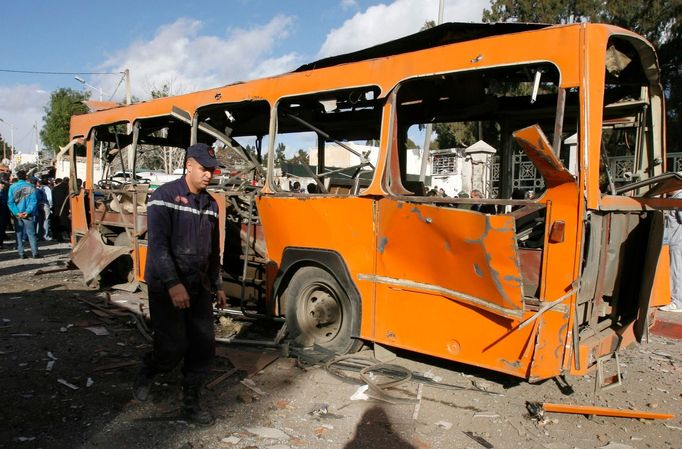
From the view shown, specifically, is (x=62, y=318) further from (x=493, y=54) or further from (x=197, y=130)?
(x=493, y=54)

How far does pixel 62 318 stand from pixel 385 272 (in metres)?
3.99

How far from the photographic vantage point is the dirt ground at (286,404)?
3311 mm

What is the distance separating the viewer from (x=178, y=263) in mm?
3422

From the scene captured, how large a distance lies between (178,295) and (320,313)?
6.08 feet

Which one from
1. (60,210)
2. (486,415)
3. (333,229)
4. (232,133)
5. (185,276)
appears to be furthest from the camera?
(60,210)

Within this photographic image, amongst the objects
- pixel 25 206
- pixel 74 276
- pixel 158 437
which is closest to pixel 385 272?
pixel 158 437

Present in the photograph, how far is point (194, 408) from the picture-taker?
3459mm

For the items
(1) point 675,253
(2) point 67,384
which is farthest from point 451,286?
(1) point 675,253

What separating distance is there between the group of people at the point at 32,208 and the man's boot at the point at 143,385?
7.48 metres

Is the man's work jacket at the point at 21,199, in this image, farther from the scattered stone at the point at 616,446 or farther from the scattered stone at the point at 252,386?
the scattered stone at the point at 616,446

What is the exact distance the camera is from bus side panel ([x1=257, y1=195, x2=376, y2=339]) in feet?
14.3

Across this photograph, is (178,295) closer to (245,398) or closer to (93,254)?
(245,398)

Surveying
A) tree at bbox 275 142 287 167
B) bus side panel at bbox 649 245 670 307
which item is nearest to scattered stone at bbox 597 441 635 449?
bus side panel at bbox 649 245 670 307

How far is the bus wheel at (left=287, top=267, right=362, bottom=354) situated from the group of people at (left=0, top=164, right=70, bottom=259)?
277 inches
